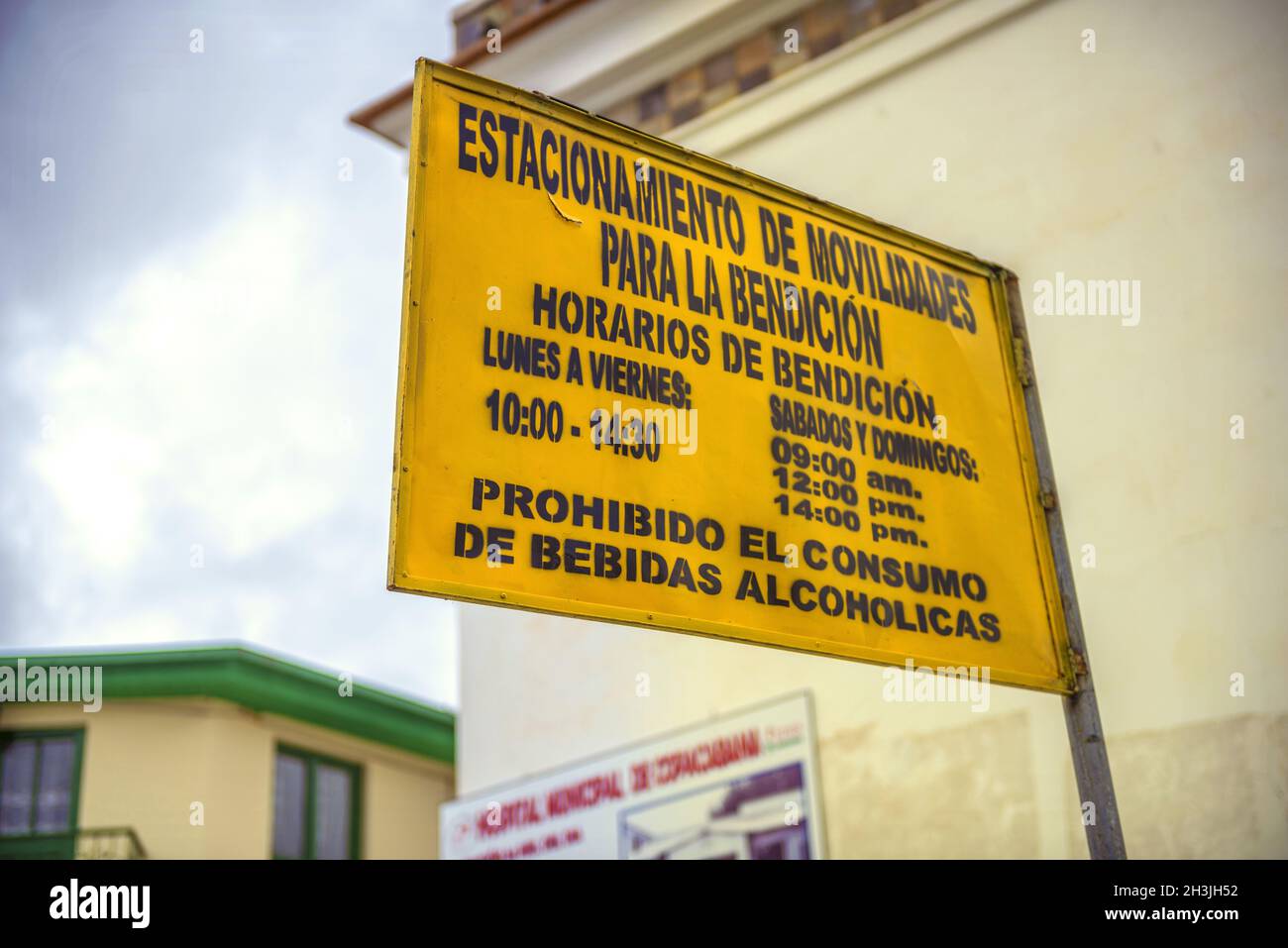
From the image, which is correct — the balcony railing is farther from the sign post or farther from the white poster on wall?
the sign post

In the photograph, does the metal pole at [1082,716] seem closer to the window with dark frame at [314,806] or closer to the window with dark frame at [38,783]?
the window with dark frame at [314,806]

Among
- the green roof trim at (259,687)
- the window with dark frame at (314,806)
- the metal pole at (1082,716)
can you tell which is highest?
the green roof trim at (259,687)

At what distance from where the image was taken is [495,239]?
5605 mm

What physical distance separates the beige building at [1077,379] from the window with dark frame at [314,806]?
23.4 ft

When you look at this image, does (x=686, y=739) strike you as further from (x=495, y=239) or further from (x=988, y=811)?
(x=495, y=239)

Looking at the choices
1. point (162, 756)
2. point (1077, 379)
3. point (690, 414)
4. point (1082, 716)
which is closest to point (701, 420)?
point (690, 414)

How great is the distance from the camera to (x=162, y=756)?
1861cm

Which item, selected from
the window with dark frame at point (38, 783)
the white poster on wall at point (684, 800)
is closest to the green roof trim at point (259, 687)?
the window with dark frame at point (38, 783)

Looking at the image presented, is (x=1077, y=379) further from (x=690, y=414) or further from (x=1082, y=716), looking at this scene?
(x=690, y=414)

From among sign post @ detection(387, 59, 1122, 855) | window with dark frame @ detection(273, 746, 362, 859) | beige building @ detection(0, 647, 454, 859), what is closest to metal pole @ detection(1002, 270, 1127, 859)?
sign post @ detection(387, 59, 1122, 855)

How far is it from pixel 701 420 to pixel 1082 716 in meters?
2.02

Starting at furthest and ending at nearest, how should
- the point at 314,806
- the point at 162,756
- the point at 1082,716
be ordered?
the point at 314,806 < the point at 162,756 < the point at 1082,716

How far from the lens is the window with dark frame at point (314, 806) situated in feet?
64.2
